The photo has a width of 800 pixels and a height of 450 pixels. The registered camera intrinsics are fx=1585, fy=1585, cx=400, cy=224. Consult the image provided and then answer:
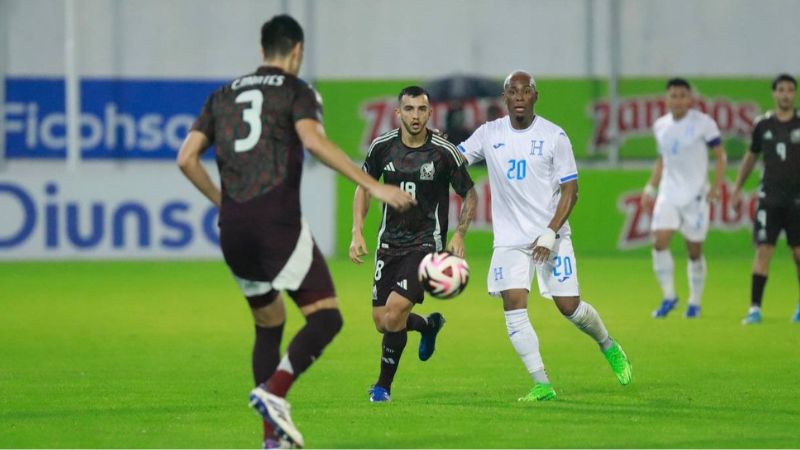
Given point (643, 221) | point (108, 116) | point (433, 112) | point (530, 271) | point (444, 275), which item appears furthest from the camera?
point (433, 112)

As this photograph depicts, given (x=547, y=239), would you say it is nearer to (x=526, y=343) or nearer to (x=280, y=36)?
Result: (x=526, y=343)

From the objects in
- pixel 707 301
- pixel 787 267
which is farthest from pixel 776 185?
pixel 787 267

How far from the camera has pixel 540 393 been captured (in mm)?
9883

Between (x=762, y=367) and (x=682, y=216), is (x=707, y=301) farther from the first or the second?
(x=762, y=367)

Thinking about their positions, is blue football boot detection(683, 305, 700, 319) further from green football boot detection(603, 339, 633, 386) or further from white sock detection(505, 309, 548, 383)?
white sock detection(505, 309, 548, 383)

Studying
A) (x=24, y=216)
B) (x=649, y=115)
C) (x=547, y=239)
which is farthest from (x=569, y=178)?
(x=649, y=115)

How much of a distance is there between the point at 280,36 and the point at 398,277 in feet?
9.56

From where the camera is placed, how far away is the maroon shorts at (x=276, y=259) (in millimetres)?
7574

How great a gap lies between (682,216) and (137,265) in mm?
9286

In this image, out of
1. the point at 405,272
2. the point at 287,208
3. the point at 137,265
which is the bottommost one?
the point at 137,265

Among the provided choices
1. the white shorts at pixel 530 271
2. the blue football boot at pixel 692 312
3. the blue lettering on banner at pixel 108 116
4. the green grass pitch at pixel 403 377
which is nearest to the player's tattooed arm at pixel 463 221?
the white shorts at pixel 530 271

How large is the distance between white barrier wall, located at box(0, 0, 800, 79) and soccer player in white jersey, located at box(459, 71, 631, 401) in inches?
788

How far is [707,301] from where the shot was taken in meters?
17.8

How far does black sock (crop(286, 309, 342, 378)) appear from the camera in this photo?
300 inches
